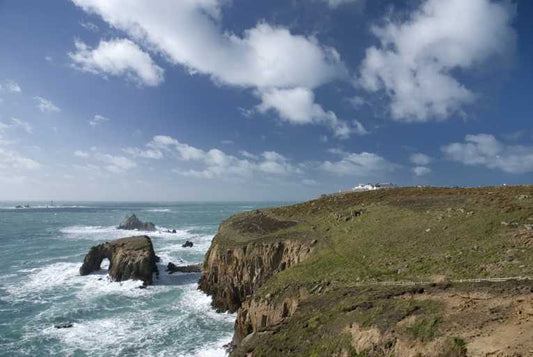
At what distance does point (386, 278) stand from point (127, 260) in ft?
155

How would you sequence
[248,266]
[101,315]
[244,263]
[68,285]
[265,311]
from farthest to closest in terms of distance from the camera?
[68,285] → [244,263] → [248,266] → [101,315] → [265,311]

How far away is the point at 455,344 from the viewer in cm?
1647

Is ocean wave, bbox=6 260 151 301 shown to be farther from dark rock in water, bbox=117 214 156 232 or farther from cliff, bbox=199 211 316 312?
dark rock in water, bbox=117 214 156 232

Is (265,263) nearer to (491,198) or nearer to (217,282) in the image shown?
(217,282)

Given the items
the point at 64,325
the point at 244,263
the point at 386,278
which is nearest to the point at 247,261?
the point at 244,263

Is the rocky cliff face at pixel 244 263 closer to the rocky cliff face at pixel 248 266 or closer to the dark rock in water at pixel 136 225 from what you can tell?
the rocky cliff face at pixel 248 266

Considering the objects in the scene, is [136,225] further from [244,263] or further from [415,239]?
[415,239]

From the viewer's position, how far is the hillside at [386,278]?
59.1 ft

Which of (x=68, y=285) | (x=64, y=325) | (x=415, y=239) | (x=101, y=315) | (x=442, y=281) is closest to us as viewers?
(x=442, y=281)

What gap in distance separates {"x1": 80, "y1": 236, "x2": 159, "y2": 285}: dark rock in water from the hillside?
11.7m

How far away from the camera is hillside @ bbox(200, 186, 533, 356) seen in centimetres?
1800

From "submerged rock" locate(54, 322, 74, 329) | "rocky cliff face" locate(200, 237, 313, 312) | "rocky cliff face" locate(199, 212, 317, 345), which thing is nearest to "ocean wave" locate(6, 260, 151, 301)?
"submerged rock" locate(54, 322, 74, 329)

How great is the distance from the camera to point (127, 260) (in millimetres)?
60219

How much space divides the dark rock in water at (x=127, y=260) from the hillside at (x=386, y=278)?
11706 mm
